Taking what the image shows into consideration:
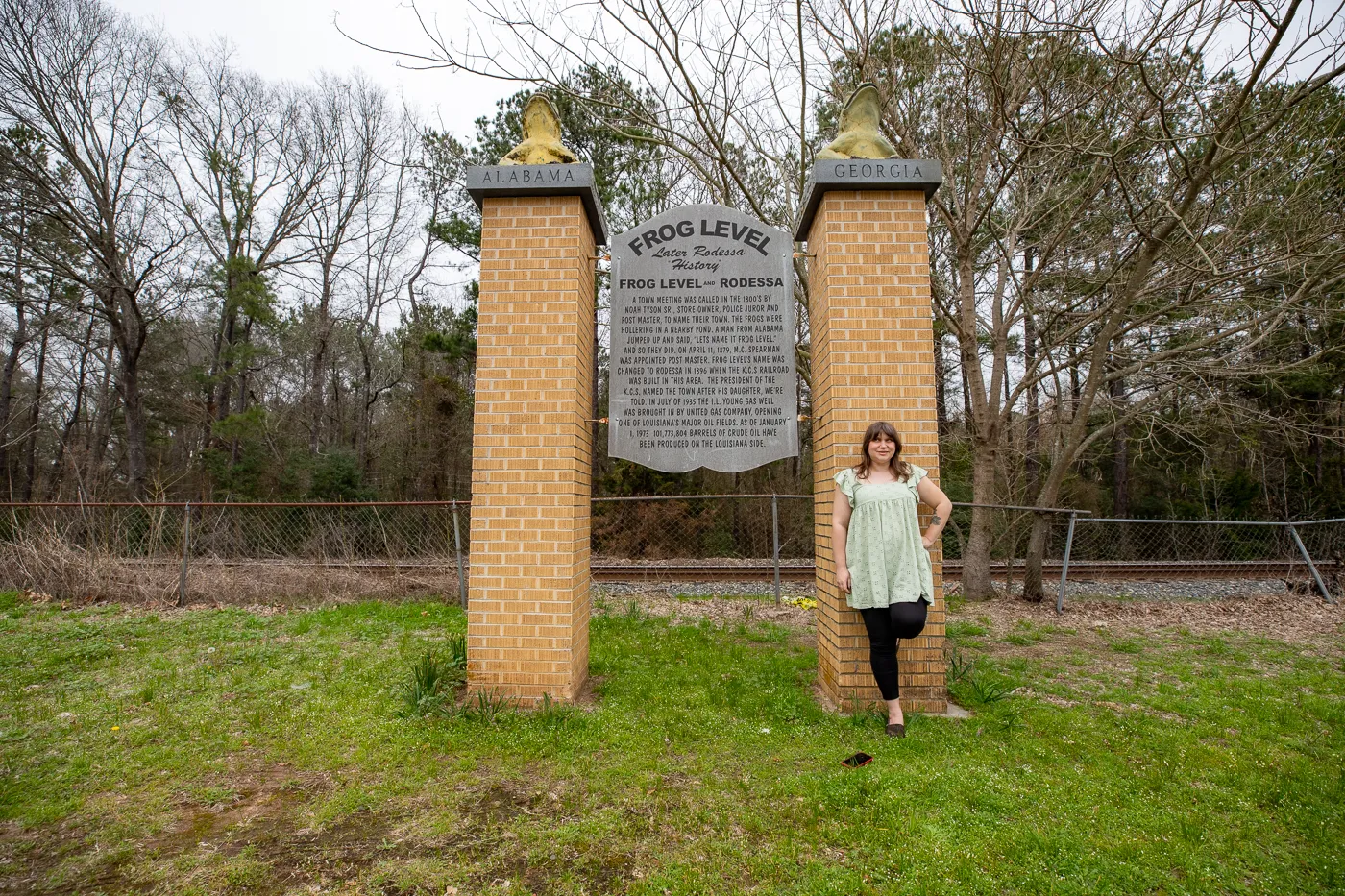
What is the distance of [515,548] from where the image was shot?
13.5 ft

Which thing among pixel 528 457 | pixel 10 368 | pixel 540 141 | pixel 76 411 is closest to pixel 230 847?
pixel 528 457

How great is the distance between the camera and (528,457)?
4137 millimetres

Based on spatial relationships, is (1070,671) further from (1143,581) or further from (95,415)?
(95,415)

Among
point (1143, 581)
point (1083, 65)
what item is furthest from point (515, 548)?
point (1143, 581)

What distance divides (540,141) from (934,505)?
11.3ft

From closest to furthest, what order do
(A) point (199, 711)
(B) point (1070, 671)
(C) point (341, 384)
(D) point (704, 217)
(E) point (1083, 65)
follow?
(A) point (199, 711)
(D) point (704, 217)
(B) point (1070, 671)
(E) point (1083, 65)
(C) point (341, 384)

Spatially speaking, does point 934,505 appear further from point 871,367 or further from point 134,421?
point 134,421

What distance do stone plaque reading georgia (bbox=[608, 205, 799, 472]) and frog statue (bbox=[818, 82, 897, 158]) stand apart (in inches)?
25.7

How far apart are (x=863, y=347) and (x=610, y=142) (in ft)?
40.3

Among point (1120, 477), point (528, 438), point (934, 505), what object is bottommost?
point (934, 505)

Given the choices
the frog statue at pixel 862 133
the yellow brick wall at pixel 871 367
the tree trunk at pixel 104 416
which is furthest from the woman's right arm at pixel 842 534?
the tree trunk at pixel 104 416

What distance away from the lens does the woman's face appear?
12.0ft

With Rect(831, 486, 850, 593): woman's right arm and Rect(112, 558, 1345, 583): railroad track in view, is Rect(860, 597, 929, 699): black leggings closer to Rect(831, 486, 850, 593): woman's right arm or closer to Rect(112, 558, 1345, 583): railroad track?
Rect(831, 486, 850, 593): woman's right arm

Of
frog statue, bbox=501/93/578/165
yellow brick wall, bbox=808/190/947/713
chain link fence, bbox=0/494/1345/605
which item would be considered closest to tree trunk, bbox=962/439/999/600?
chain link fence, bbox=0/494/1345/605
